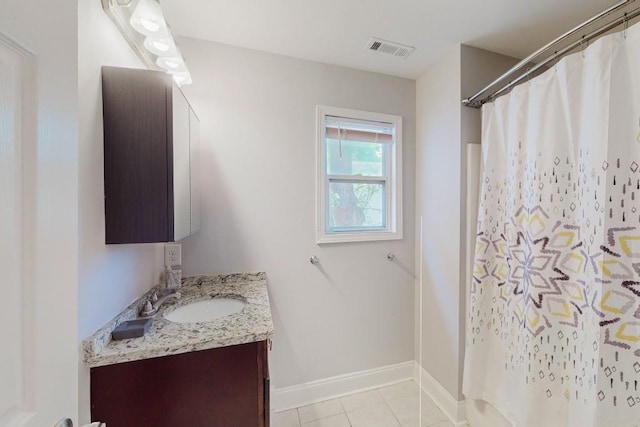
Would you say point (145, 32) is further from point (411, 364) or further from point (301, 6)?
point (411, 364)

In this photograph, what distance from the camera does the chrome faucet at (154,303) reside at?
119 centimetres

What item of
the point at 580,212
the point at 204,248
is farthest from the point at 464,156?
the point at 204,248

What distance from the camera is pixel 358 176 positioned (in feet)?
6.52

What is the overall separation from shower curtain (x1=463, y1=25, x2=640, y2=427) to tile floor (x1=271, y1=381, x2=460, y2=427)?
42 centimetres

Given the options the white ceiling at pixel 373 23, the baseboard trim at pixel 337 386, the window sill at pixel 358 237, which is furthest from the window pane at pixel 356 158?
the baseboard trim at pixel 337 386

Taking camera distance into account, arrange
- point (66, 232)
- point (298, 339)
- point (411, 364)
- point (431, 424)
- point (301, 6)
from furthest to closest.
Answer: point (411, 364)
point (298, 339)
point (431, 424)
point (301, 6)
point (66, 232)

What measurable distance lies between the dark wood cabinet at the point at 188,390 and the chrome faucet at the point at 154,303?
0.97 ft

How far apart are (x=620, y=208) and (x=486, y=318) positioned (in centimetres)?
87

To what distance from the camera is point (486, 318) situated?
1481 mm

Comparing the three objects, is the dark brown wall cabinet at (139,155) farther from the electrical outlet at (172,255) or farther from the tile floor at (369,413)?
the tile floor at (369,413)

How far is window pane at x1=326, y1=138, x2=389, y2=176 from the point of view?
1.93 meters

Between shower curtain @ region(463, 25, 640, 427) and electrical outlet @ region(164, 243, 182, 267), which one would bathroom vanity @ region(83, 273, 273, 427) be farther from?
shower curtain @ region(463, 25, 640, 427)

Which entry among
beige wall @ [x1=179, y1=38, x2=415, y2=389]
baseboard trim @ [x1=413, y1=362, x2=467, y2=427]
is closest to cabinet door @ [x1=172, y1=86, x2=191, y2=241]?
beige wall @ [x1=179, y1=38, x2=415, y2=389]

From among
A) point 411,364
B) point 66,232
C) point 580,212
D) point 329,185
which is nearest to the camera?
point 66,232
